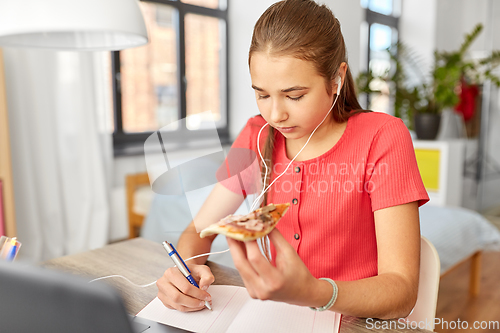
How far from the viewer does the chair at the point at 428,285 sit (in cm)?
85

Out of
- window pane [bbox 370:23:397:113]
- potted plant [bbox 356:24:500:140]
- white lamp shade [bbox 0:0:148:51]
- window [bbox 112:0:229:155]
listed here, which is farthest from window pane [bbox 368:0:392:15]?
white lamp shade [bbox 0:0:148:51]

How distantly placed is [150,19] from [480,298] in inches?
108

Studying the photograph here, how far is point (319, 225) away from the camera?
89 cm

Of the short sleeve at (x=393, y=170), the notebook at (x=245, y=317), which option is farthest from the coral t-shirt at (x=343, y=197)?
the notebook at (x=245, y=317)

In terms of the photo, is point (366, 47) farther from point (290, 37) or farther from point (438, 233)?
point (290, 37)

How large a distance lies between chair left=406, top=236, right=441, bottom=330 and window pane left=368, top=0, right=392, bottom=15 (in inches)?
138

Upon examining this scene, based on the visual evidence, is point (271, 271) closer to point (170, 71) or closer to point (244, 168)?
point (244, 168)

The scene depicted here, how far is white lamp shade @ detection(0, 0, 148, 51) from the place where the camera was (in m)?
0.75

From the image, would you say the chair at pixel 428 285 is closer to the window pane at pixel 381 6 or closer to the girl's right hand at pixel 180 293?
the girl's right hand at pixel 180 293

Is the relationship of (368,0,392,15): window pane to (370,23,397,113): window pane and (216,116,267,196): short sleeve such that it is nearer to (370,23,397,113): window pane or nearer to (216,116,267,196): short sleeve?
(370,23,397,113): window pane

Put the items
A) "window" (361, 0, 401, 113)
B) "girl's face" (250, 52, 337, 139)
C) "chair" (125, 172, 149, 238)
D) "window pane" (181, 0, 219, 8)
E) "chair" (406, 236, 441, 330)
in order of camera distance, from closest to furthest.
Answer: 1. "girl's face" (250, 52, 337, 139)
2. "chair" (406, 236, 441, 330)
3. "chair" (125, 172, 149, 238)
4. "window pane" (181, 0, 219, 8)
5. "window" (361, 0, 401, 113)

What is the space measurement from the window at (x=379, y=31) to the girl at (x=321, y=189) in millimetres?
2890

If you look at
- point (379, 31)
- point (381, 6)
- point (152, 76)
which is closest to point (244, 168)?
point (152, 76)

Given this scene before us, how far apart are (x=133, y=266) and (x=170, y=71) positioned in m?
2.50
